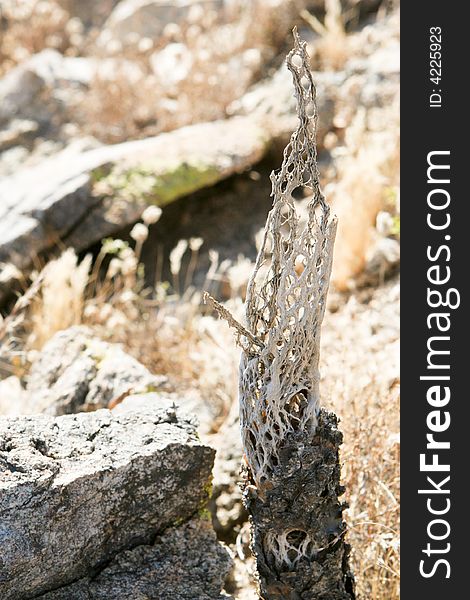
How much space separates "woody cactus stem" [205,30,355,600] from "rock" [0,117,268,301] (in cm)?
285

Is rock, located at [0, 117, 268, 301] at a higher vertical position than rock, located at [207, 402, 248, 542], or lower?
higher

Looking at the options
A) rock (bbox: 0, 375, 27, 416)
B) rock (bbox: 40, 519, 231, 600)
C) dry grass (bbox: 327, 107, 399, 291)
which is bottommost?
rock (bbox: 40, 519, 231, 600)

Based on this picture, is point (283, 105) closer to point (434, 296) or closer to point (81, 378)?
point (81, 378)

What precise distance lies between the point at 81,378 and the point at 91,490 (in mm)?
973

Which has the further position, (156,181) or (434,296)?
(156,181)

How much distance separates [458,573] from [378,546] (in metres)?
0.43

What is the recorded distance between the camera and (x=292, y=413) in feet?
7.22

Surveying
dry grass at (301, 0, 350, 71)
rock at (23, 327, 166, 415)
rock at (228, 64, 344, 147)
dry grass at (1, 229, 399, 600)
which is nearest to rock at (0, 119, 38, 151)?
rock at (228, 64, 344, 147)

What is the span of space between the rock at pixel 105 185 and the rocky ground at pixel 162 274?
0.01 meters

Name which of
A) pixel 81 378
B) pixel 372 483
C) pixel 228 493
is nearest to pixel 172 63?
pixel 81 378

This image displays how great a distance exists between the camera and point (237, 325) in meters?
2.09

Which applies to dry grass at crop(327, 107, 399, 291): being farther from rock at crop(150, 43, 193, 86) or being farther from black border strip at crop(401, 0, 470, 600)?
rock at crop(150, 43, 193, 86)

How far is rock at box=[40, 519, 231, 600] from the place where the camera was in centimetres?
230

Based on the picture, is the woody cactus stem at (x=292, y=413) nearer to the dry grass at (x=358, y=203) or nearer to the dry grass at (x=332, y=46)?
the dry grass at (x=358, y=203)
